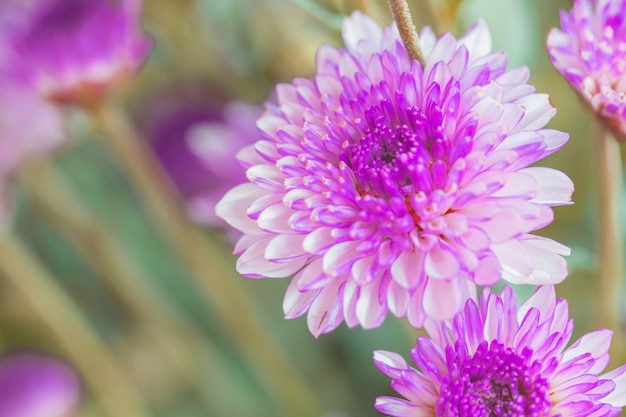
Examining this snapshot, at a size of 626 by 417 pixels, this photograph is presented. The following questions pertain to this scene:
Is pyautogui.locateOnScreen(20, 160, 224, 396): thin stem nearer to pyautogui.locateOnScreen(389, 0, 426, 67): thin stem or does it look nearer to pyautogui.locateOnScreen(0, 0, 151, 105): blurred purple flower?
pyautogui.locateOnScreen(0, 0, 151, 105): blurred purple flower

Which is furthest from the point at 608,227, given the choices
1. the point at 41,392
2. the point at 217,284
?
the point at 41,392

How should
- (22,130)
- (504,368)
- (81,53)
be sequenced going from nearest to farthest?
1. (504,368)
2. (81,53)
3. (22,130)

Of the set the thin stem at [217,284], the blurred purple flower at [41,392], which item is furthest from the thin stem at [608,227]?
the blurred purple flower at [41,392]

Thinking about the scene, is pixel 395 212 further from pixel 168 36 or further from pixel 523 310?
pixel 168 36

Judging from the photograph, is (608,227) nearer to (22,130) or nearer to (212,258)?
(212,258)

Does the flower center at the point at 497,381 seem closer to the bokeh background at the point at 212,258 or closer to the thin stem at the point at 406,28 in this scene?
the thin stem at the point at 406,28

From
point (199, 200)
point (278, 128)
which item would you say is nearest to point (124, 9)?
point (199, 200)
